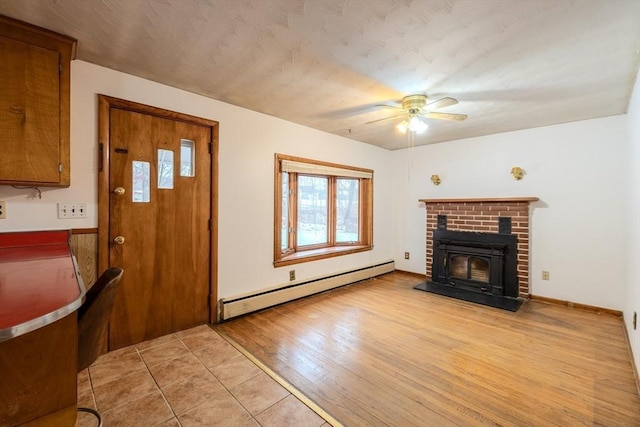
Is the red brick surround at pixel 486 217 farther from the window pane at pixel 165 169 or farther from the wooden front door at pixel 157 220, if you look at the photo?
the window pane at pixel 165 169

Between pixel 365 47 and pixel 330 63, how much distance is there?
31 centimetres

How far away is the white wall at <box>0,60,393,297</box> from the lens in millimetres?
2074

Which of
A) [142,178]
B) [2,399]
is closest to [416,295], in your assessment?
[142,178]

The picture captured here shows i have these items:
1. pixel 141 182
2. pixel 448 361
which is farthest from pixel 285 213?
pixel 448 361

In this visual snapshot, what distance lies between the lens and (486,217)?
3975mm

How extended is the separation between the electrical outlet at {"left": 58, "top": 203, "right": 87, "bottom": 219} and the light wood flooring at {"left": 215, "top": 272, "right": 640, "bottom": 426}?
1.55 metres

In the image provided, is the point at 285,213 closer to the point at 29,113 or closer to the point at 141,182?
the point at 141,182

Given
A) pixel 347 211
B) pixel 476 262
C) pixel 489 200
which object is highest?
pixel 489 200

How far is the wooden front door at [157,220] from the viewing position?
7.58 feet

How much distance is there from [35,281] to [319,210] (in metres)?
3.50

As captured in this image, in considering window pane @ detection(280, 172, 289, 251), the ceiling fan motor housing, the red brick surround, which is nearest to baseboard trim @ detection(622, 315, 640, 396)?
the red brick surround

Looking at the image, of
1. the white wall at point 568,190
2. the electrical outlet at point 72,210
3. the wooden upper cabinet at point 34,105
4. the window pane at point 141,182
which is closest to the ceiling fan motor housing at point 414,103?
the white wall at point 568,190

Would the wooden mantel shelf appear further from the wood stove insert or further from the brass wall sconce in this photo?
the wood stove insert

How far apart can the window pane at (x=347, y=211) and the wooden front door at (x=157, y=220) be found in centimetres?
228
